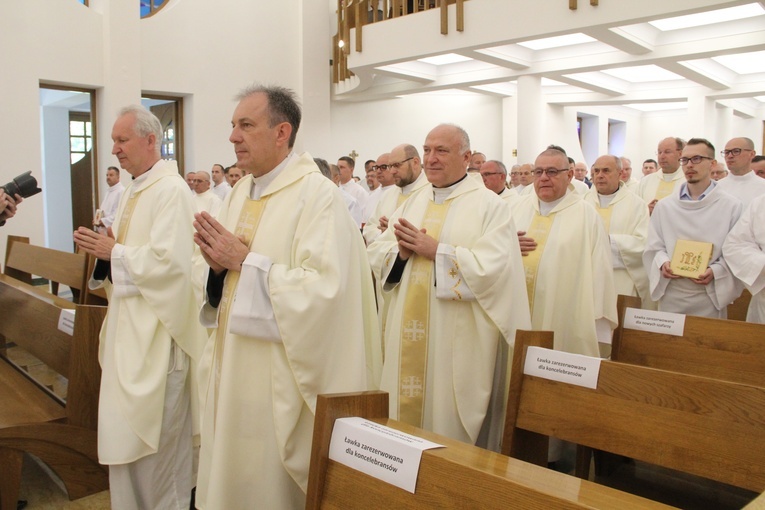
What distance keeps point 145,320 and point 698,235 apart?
3.59 metres

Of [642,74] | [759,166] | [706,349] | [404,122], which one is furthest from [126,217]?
[404,122]

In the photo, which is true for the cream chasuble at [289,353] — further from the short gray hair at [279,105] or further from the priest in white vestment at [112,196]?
the priest in white vestment at [112,196]

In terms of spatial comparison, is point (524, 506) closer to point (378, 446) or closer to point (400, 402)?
point (378, 446)

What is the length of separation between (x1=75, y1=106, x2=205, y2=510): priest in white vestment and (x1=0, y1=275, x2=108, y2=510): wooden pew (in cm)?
14

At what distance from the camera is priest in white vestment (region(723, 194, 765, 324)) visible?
406 centimetres

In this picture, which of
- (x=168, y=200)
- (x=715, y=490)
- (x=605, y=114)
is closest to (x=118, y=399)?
(x=168, y=200)

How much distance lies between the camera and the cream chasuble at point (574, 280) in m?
4.12

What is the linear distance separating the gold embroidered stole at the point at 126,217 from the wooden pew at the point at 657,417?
2.10 metres

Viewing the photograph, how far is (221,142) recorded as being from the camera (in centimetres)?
1386

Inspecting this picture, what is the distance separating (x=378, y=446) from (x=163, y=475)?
221 cm

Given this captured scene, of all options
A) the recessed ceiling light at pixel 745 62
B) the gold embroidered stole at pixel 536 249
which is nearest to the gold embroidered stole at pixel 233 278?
the gold embroidered stole at pixel 536 249

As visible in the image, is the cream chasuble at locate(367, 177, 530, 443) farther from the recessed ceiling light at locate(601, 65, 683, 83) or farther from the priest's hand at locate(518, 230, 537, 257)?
the recessed ceiling light at locate(601, 65, 683, 83)

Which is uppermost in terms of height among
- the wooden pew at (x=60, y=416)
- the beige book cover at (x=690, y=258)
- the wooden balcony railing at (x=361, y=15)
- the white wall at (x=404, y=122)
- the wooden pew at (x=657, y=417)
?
the wooden balcony railing at (x=361, y=15)

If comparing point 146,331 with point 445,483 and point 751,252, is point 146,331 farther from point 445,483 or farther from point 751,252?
point 751,252
